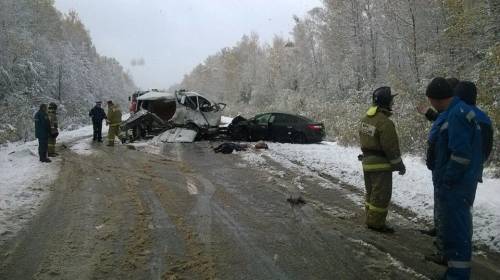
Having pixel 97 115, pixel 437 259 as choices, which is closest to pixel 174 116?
pixel 97 115

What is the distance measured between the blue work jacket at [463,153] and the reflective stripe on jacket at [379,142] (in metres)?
1.38

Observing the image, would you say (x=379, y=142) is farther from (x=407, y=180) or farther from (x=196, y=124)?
(x=196, y=124)

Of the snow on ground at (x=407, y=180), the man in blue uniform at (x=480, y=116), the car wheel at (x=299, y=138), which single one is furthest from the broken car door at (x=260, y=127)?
the man in blue uniform at (x=480, y=116)

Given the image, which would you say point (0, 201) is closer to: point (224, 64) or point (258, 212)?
point (258, 212)

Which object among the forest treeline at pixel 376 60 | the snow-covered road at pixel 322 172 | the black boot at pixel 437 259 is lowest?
the black boot at pixel 437 259

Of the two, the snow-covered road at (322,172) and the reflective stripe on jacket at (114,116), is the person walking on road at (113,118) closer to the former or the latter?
the reflective stripe on jacket at (114,116)

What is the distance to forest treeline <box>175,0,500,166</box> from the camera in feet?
45.6

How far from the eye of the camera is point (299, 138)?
17766mm

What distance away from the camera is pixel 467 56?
55.4ft

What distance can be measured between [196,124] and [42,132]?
781cm

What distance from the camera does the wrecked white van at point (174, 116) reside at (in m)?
19.3

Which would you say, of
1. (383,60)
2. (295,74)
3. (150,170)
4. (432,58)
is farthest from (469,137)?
(295,74)

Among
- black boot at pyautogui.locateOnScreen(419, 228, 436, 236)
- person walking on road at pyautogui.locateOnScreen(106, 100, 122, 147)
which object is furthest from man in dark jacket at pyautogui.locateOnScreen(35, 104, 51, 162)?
black boot at pyautogui.locateOnScreen(419, 228, 436, 236)

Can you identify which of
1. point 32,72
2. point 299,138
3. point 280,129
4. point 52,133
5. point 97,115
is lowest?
point 299,138
